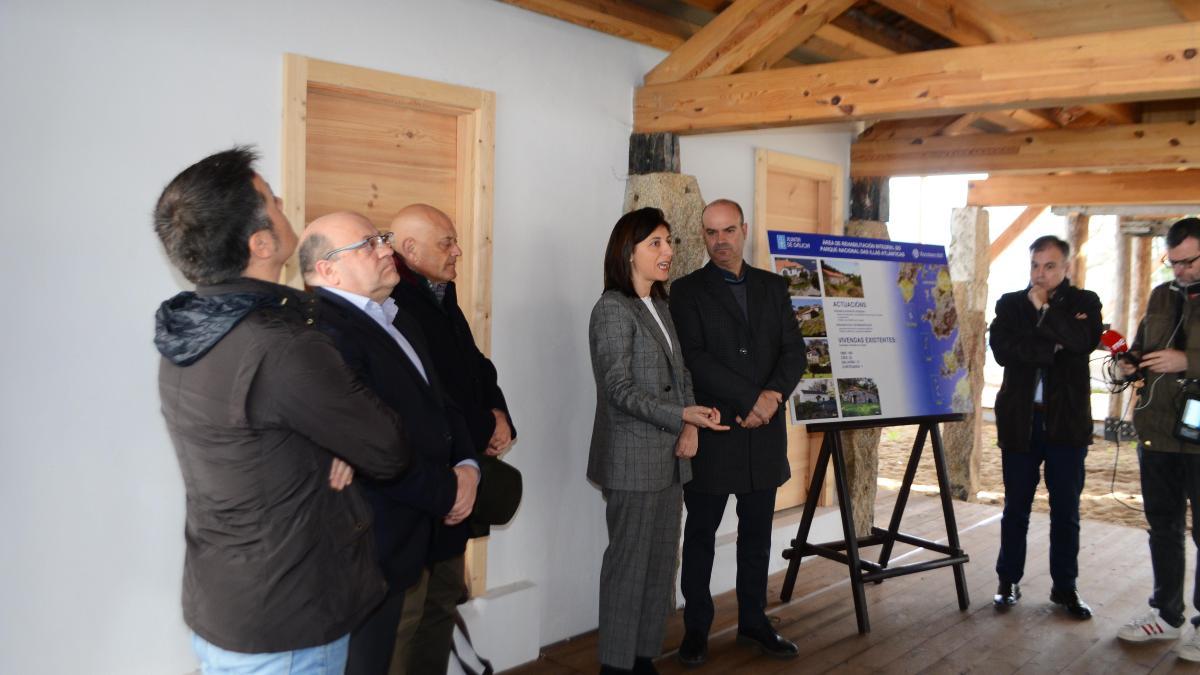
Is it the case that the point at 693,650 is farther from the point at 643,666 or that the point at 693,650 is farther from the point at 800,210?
the point at 800,210

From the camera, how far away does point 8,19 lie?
7.30 ft

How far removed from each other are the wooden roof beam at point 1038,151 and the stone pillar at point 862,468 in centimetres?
49

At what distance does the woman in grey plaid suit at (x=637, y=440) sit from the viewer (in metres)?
3.03

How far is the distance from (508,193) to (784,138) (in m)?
1.99

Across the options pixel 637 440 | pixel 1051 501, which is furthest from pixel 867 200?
pixel 637 440

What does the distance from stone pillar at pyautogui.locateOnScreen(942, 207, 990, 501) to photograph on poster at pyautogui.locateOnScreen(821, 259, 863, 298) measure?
3.32m

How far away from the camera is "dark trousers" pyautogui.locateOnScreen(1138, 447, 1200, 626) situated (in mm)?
3557

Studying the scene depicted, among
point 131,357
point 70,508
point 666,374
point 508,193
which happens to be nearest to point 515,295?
point 508,193

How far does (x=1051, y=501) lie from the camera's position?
3.99 metres

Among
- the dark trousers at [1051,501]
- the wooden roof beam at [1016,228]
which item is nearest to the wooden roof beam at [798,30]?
the dark trousers at [1051,501]

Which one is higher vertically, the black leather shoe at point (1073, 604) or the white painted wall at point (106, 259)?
the white painted wall at point (106, 259)

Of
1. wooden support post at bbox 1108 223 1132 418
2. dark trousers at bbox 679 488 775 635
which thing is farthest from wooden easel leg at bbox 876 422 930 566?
wooden support post at bbox 1108 223 1132 418

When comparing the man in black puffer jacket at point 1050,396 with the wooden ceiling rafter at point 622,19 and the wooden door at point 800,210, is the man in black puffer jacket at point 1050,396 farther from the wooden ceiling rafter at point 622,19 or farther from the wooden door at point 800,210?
the wooden ceiling rafter at point 622,19

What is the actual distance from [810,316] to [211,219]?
287 cm
